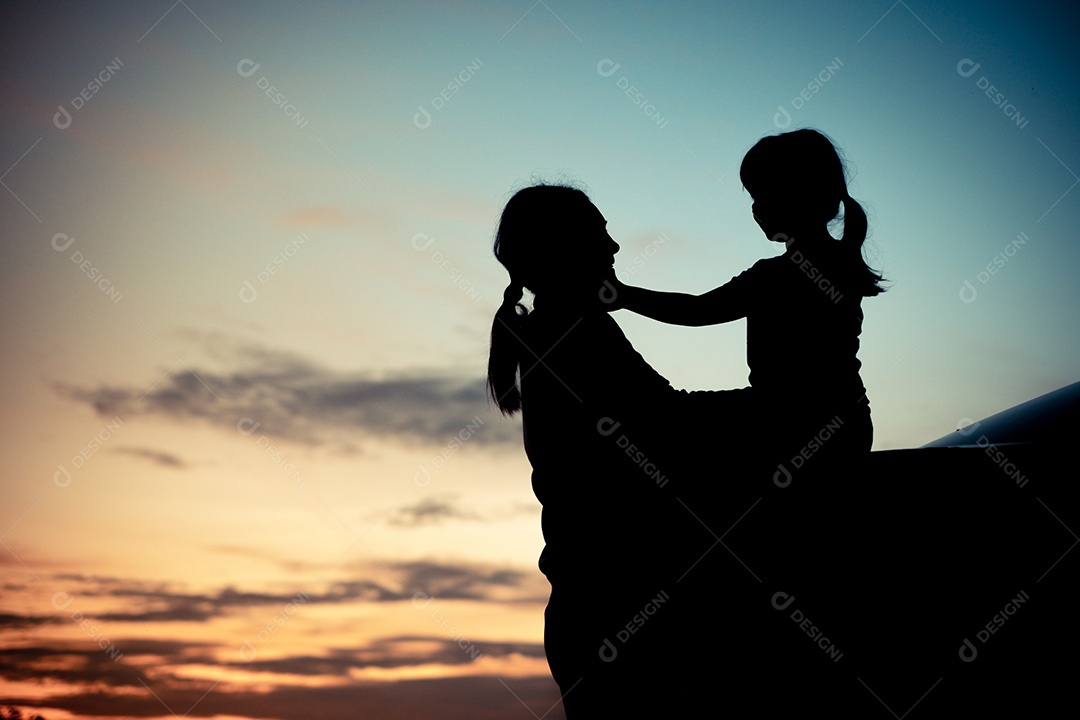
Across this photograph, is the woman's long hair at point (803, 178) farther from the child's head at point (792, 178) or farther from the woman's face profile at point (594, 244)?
the woman's face profile at point (594, 244)

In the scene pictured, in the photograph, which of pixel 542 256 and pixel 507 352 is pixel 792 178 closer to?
pixel 542 256

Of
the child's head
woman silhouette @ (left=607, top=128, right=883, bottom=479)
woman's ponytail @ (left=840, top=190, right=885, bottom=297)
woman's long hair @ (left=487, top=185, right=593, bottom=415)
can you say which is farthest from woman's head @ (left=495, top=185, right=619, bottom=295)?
woman's ponytail @ (left=840, top=190, right=885, bottom=297)

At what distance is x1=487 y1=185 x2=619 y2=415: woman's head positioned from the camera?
3684 mm

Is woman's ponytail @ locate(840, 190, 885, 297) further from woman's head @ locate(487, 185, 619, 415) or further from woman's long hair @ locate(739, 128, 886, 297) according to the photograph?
woman's head @ locate(487, 185, 619, 415)

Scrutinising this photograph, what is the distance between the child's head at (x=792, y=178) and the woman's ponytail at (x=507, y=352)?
1.18 m

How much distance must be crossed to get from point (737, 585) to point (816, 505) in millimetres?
426

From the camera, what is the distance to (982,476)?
325 cm

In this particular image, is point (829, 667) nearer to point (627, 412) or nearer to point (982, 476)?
point (982, 476)

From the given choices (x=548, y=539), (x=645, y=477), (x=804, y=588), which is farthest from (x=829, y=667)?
(x=548, y=539)

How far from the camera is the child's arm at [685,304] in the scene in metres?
3.82

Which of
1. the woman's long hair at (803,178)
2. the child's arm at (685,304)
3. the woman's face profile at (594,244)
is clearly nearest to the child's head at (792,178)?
the woman's long hair at (803,178)

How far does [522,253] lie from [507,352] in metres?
0.45

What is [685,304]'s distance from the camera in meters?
3.97

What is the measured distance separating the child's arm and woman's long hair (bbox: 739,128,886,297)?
44cm
